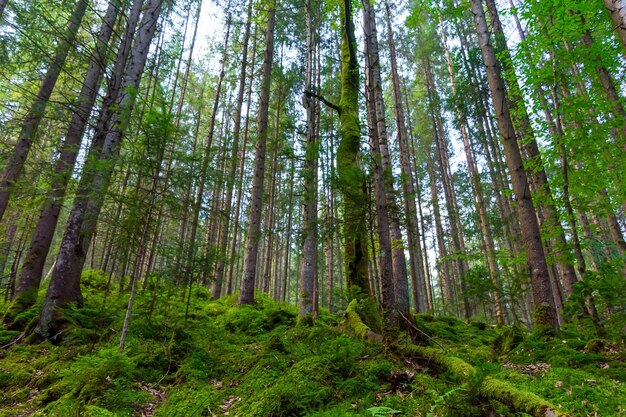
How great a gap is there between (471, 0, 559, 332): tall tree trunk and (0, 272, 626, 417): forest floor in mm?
496

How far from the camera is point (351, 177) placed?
6.23m

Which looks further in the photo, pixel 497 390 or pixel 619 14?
pixel 619 14

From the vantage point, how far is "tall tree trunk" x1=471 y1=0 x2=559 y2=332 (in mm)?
4762

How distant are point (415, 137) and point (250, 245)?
18.2 meters

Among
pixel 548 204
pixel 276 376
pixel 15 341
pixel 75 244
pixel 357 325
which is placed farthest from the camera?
pixel 548 204

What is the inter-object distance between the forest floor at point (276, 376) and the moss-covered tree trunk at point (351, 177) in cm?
199

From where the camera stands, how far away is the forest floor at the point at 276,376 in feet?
9.46

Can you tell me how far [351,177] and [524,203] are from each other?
9.88ft

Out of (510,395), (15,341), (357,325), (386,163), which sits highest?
(386,163)

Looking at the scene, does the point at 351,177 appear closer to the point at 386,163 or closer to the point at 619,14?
the point at 386,163

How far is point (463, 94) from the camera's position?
12.3 metres

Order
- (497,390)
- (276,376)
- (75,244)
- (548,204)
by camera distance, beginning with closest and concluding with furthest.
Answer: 1. (497,390)
2. (276,376)
3. (75,244)
4. (548,204)

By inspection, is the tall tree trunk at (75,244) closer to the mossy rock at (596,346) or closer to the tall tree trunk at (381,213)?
the tall tree trunk at (381,213)

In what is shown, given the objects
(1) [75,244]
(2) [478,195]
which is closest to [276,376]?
(1) [75,244]
